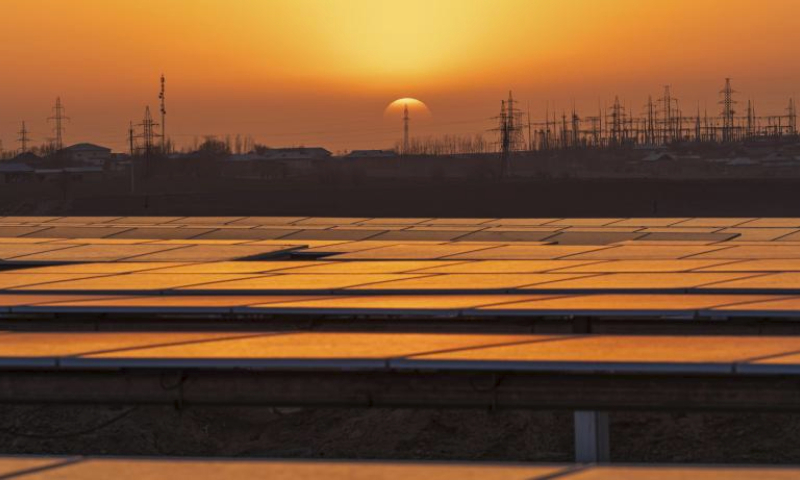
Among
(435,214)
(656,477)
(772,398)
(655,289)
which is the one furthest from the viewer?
(435,214)

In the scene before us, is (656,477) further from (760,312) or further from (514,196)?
(514,196)

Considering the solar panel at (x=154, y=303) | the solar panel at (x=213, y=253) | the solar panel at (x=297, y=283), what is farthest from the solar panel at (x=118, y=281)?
the solar panel at (x=213, y=253)

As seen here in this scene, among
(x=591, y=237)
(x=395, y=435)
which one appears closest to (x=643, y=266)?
(x=395, y=435)

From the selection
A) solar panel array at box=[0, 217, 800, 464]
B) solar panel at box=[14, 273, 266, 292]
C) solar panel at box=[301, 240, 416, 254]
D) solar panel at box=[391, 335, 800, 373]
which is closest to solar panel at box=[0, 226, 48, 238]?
solar panel array at box=[0, 217, 800, 464]

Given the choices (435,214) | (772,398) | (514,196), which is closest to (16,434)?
(772,398)

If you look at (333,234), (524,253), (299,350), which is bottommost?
(299,350)

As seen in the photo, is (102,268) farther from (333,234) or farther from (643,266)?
(333,234)

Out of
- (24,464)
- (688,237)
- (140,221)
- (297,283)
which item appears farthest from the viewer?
(140,221)

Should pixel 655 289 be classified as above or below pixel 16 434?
above

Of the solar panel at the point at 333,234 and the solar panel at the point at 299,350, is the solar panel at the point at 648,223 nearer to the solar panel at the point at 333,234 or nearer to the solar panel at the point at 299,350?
the solar panel at the point at 333,234
